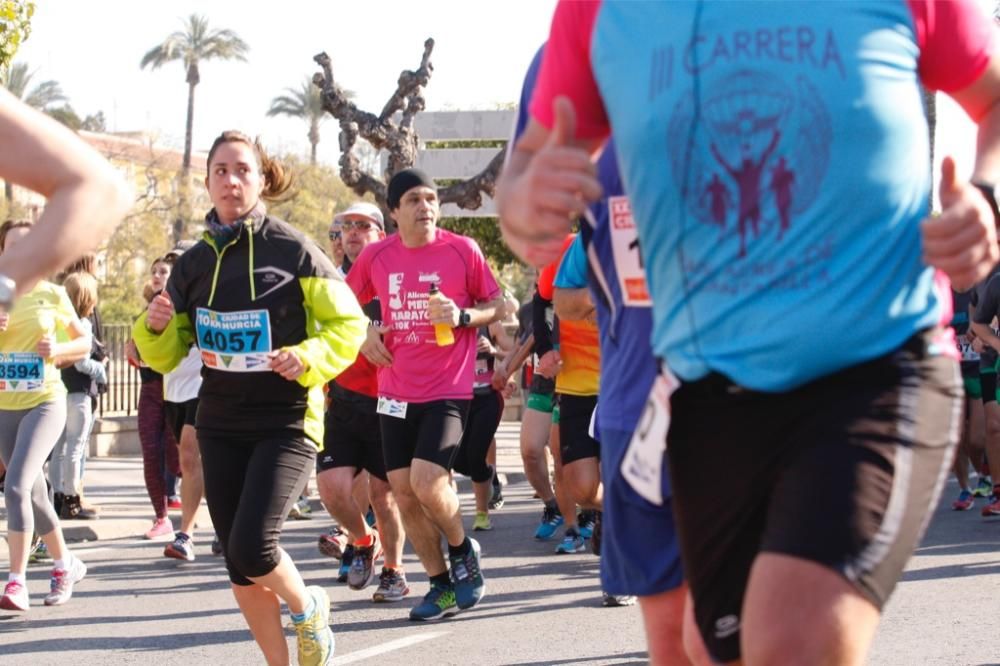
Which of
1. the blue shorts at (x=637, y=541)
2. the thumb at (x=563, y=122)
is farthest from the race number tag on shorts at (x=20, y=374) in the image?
the thumb at (x=563, y=122)

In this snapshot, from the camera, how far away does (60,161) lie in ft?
7.98

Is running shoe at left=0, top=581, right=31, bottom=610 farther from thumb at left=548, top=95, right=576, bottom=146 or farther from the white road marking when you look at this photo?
thumb at left=548, top=95, right=576, bottom=146

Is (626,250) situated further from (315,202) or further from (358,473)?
(315,202)

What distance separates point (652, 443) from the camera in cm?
303

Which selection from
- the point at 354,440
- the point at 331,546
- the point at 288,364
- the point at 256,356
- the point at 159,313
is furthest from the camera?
the point at 331,546

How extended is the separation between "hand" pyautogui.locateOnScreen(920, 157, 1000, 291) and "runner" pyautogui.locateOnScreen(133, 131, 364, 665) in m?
3.64

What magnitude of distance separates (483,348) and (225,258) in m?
5.90

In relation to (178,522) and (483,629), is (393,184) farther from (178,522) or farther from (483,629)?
(178,522)

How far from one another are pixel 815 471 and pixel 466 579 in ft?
18.4

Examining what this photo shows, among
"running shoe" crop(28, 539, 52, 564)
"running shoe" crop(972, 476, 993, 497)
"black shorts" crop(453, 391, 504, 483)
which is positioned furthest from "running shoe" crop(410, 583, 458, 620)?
"running shoe" crop(972, 476, 993, 497)

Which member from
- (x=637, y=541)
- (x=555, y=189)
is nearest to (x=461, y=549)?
(x=637, y=541)

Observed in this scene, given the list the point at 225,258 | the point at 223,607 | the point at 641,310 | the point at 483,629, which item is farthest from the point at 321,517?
the point at 641,310

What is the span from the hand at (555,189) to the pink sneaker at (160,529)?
376 inches

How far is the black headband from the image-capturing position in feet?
27.2
